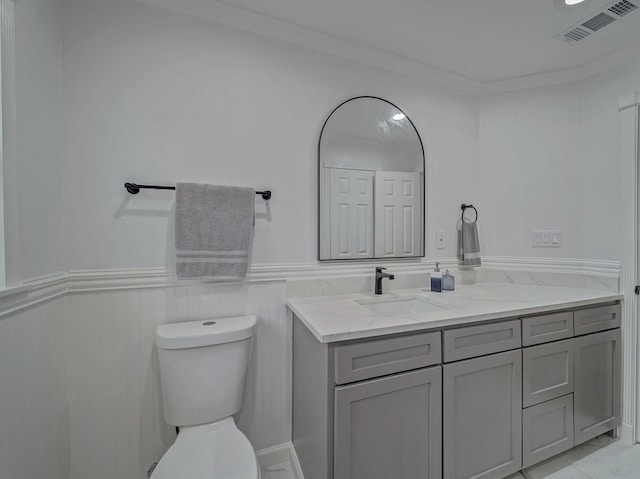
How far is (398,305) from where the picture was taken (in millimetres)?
1588

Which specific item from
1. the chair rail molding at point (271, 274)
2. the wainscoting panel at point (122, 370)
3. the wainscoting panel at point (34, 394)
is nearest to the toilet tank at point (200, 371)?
the wainscoting panel at point (122, 370)

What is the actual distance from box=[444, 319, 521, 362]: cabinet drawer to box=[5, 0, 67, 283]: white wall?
5.23 ft

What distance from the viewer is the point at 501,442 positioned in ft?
4.22

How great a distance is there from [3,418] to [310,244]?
127 cm

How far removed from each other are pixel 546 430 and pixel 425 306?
819mm

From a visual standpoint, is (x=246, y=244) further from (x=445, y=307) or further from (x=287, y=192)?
(x=445, y=307)

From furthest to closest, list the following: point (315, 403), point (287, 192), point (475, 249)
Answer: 1. point (475, 249)
2. point (287, 192)
3. point (315, 403)

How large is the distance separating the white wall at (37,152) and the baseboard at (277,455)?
1.32m

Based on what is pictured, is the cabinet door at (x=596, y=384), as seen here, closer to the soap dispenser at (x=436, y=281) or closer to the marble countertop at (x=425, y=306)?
the marble countertop at (x=425, y=306)

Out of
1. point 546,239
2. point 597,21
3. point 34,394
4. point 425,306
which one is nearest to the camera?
point 34,394

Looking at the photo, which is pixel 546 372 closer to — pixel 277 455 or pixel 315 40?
pixel 277 455

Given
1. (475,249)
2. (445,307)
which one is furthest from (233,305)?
(475,249)

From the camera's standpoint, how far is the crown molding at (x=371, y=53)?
4.50ft

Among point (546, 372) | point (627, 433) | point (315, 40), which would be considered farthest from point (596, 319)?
point (315, 40)
